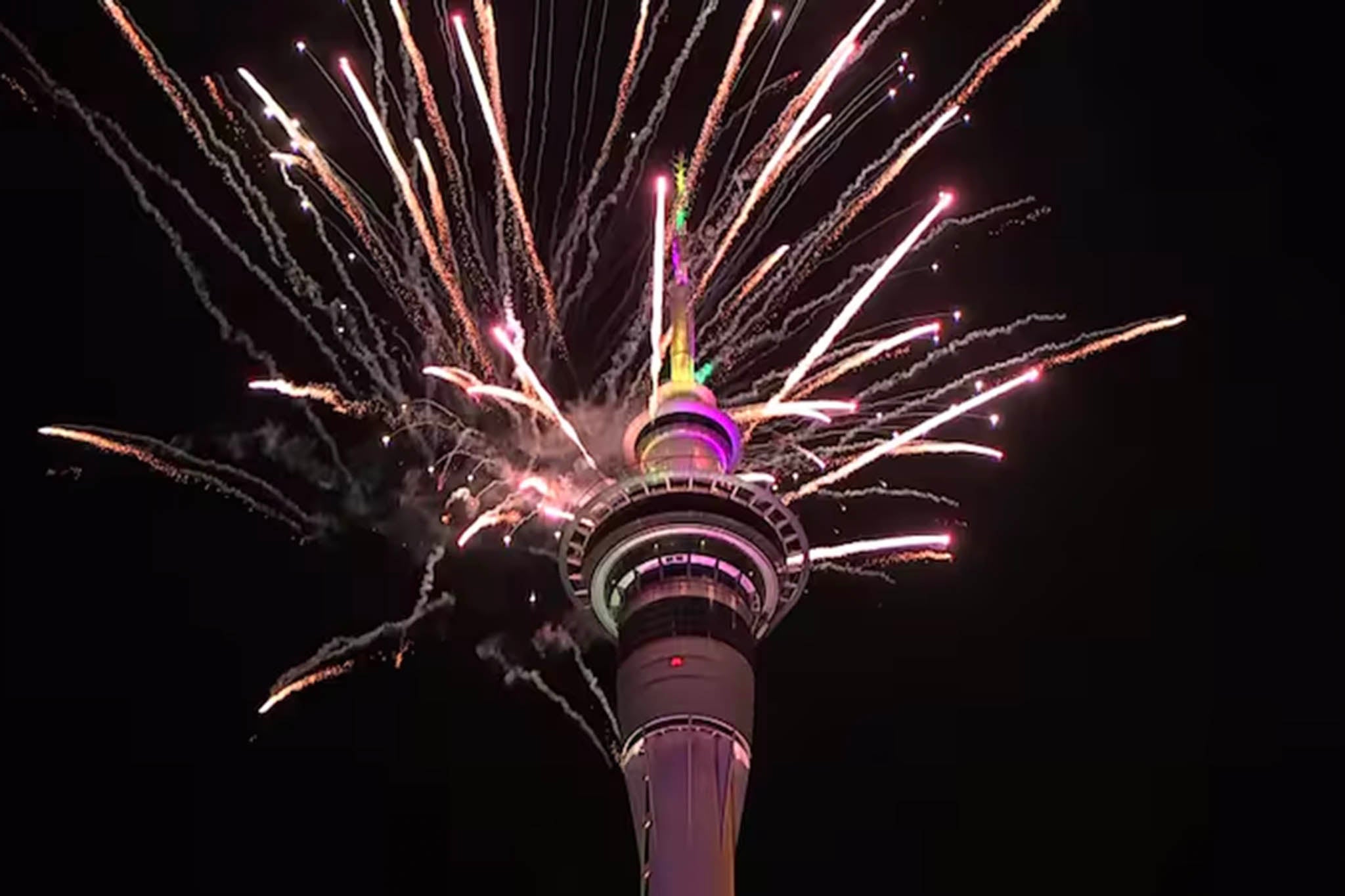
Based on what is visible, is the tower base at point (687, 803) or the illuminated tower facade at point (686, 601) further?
the illuminated tower facade at point (686, 601)

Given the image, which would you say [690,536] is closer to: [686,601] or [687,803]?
[686,601]

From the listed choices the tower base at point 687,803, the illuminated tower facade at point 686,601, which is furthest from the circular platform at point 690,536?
the tower base at point 687,803

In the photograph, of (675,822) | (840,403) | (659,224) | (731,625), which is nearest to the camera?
(659,224)

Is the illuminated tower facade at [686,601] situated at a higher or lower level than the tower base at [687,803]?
higher

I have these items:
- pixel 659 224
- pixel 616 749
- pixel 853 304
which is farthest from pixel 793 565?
pixel 659 224

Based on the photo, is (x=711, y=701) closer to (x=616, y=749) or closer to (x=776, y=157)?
(x=616, y=749)

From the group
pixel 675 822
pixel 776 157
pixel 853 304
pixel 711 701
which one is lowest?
pixel 675 822


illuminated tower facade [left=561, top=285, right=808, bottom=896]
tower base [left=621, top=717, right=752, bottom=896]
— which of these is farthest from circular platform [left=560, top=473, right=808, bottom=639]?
tower base [left=621, top=717, right=752, bottom=896]

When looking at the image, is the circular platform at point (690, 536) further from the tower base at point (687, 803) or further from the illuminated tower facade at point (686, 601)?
the tower base at point (687, 803)

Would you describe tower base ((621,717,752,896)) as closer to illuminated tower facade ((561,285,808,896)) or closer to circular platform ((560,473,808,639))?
illuminated tower facade ((561,285,808,896))
